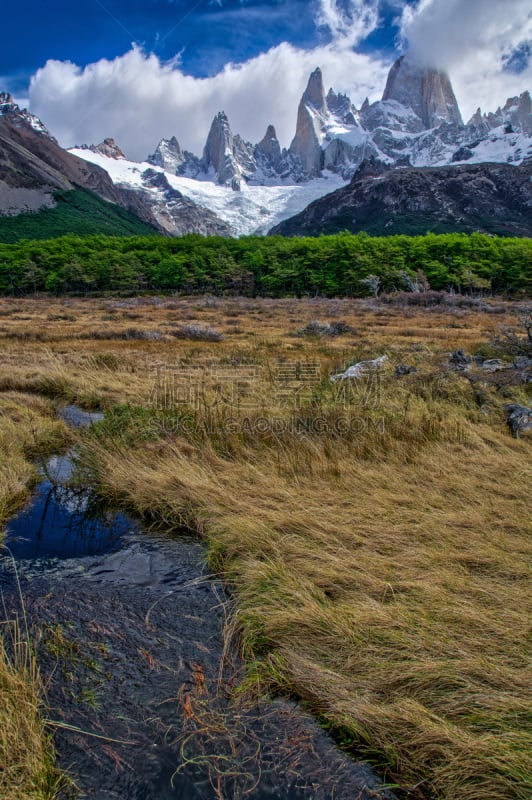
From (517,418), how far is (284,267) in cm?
6707

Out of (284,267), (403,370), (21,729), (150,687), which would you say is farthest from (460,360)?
(284,267)

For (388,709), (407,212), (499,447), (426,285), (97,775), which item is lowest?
(97,775)

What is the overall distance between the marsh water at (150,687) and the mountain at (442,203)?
154 m

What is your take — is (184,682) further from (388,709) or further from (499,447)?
(499,447)

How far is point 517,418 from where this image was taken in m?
6.40

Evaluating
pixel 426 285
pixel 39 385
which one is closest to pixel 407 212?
pixel 426 285

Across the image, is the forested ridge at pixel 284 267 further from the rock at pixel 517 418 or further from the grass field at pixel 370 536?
the grass field at pixel 370 536

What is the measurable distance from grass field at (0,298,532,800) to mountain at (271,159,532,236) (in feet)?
492

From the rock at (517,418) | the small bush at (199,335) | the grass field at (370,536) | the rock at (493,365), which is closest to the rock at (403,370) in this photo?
the grass field at (370,536)

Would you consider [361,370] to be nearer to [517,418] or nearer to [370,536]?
[517,418]

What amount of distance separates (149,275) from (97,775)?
244ft

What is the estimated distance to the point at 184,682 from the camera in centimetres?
262

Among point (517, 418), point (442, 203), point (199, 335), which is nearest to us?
point (517, 418)

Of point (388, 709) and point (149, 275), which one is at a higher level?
point (149, 275)
